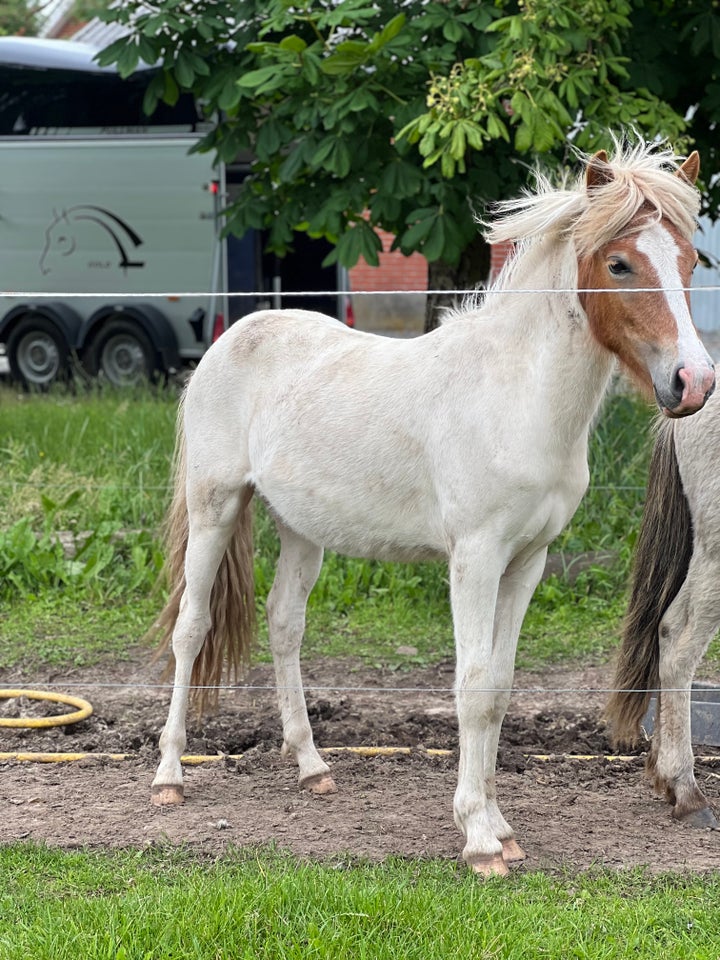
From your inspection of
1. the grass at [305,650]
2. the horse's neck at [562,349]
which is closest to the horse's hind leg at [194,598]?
the grass at [305,650]

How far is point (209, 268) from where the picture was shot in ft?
49.6

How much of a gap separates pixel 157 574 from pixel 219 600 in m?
2.37

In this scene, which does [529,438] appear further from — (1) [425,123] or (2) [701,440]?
(1) [425,123]

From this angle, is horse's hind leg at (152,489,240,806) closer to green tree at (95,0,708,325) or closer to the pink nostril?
the pink nostril

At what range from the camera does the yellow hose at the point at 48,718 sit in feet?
16.9

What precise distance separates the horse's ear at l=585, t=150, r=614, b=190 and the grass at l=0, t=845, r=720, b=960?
209 centimetres

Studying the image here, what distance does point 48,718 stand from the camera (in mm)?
5211

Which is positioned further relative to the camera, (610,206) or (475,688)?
(475,688)

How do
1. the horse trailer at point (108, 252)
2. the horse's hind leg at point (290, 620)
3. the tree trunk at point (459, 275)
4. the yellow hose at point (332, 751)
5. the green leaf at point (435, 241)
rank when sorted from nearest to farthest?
the horse's hind leg at point (290, 620), the yellow hose at point (332, 751), the green leaf at point (435, 241), the tree trunk at point (459, 275), the horse trailer at point (108, 252)

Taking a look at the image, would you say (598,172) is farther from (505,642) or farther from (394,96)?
(394,96)

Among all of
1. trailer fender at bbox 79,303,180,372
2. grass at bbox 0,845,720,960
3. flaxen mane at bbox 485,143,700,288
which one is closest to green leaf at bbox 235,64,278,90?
flaxen mane at bbox 485,143,700,288

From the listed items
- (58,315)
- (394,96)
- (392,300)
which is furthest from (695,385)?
(392,300)

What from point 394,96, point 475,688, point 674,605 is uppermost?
point 394,96

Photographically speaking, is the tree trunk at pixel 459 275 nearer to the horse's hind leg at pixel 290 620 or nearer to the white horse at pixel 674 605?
the horse's hind leg at pixel 290 620
